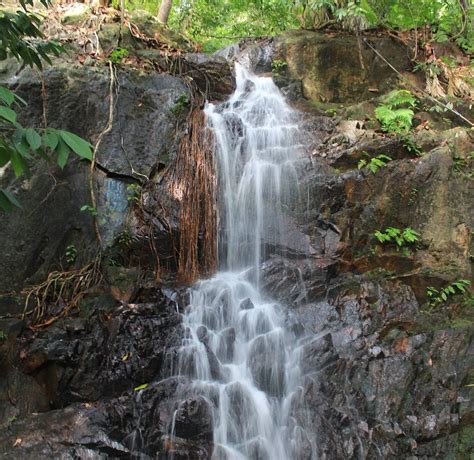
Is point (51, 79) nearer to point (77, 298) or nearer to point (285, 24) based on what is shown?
point (77, 298)

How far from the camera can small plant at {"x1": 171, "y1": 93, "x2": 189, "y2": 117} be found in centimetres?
679

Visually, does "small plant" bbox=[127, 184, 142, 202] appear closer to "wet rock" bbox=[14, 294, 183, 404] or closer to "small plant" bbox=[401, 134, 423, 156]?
"wet rock" bbox=[14, 294, 183, 404]

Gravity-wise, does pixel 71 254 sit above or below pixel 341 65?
below

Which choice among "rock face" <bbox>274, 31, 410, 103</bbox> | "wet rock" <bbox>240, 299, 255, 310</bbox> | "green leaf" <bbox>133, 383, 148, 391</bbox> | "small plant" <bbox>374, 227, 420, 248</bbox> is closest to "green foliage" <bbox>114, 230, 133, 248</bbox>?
"wet rock" <bbox>240, 299, 255, 310</bbox>

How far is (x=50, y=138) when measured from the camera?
6.00ft

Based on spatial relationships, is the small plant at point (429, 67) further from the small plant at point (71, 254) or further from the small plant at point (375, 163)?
the small plant at point (71, 254)

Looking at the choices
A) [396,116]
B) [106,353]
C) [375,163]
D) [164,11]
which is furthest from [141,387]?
[164,11]

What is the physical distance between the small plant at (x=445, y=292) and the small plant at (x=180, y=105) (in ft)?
13.7

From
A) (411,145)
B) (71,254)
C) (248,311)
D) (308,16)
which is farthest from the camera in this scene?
(308,16)

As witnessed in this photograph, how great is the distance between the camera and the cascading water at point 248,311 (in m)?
4.39

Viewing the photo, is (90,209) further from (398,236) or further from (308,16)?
(308,16)

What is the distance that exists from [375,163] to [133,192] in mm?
3244

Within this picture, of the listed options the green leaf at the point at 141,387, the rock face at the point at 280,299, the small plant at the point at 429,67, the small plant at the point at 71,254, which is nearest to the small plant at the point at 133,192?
the rock face at the point at 280,299

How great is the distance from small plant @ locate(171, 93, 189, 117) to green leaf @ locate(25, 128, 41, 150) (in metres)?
5.08
